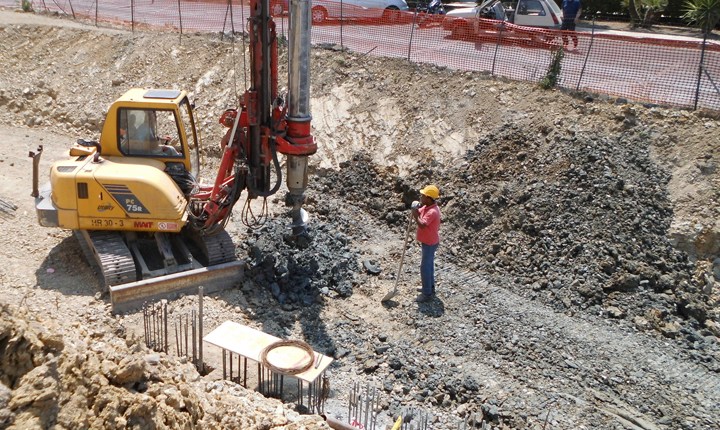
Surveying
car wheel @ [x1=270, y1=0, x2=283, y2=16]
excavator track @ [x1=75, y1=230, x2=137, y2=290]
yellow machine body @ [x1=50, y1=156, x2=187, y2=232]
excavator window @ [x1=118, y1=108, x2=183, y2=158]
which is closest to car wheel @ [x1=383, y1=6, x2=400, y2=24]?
car wheel @ [x1=270, y1=0, x2=283, y2=16]

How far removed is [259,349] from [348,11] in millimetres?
12273

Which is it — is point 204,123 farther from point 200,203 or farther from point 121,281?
point 121,281

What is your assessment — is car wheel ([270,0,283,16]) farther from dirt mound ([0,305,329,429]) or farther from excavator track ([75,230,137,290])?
dirt mound ([0,305,329,429])

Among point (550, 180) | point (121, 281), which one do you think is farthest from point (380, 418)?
point (550, 180)

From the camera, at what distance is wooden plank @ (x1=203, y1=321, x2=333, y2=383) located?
20.3ft

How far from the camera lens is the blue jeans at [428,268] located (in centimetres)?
890

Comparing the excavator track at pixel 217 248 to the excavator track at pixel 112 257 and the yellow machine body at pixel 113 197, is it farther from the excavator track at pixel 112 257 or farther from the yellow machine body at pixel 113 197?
the excavator track at pixel 112 257

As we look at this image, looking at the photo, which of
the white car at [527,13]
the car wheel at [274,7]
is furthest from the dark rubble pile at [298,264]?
the white car at [527,13]

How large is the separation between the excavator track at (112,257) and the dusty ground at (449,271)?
36cm

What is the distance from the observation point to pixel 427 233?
8867 millimetres

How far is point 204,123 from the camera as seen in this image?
13969mm

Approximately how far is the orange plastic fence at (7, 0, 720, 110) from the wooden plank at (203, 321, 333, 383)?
5700 millimetres

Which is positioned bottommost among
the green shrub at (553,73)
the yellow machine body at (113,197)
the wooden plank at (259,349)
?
the wooden plank at (259,349)

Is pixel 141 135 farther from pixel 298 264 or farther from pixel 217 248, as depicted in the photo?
pixel 298 264
